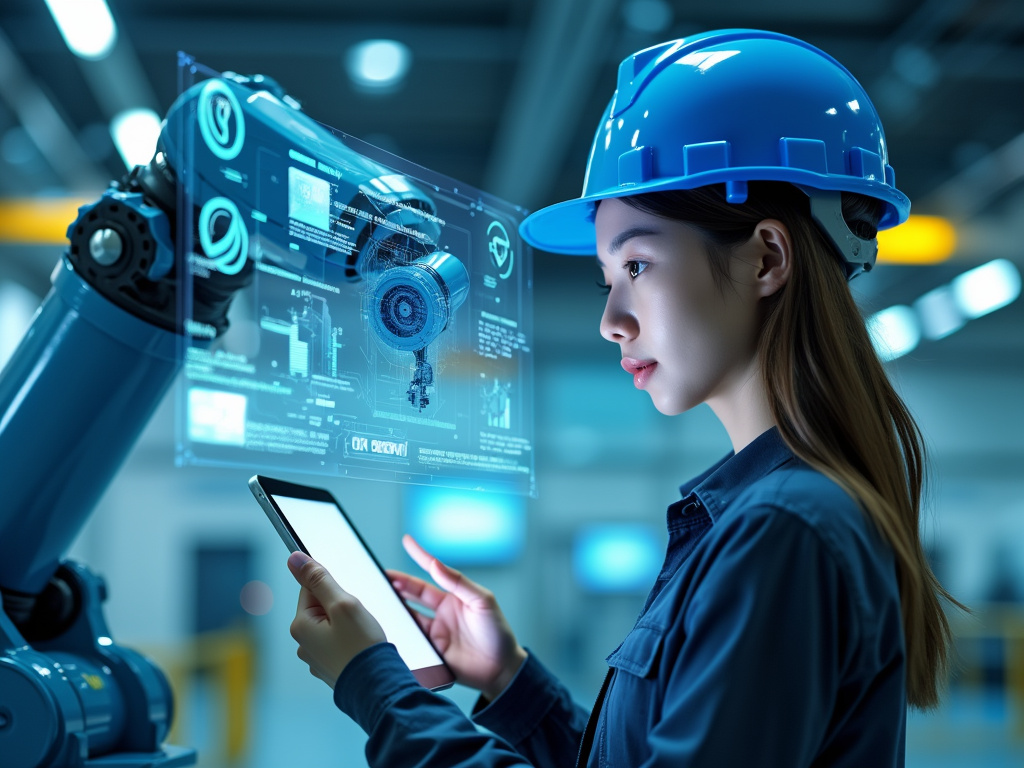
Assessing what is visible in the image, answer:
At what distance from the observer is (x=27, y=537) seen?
1409mm

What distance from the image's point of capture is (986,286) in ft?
32.1

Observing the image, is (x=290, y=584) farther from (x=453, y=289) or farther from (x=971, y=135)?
(x=453, y=289)

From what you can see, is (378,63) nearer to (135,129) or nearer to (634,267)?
(135,129)

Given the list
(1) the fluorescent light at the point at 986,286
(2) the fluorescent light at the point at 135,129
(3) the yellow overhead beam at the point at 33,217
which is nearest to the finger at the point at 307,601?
(2) the fluorescent light at the point at 135,129

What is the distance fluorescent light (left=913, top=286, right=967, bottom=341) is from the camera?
33.9 ft

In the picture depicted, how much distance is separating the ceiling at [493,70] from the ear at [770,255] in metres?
4.29

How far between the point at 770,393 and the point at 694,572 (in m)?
0.26

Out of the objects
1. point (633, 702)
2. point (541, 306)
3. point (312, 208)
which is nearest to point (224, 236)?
point (312, 208)

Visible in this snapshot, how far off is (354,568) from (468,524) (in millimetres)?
10342

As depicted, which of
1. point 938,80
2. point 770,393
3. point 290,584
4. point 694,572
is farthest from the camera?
point 290,584

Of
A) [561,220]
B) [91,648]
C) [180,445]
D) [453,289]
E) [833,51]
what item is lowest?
[91,648]

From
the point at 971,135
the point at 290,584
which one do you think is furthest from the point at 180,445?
the point at 290,584

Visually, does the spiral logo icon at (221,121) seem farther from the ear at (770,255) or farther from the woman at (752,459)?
the ear at (770,255)

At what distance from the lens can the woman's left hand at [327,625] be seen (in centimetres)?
117
